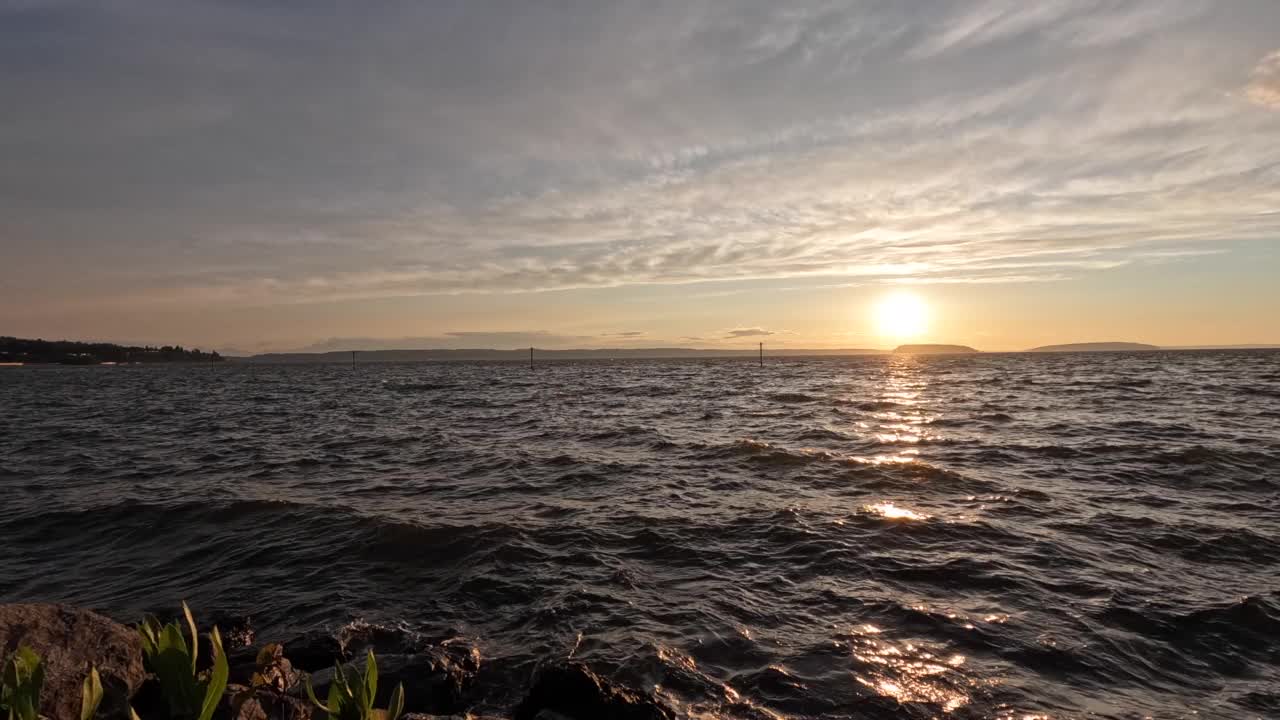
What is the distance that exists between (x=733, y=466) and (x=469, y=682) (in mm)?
13280

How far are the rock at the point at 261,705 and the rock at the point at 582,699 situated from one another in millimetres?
1931

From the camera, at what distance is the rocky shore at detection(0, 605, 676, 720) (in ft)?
16.9

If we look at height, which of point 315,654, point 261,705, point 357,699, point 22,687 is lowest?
point 315,654

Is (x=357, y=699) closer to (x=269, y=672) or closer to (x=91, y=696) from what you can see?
(x=91, y=696)

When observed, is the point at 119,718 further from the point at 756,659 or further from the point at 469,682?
the point at 756,659

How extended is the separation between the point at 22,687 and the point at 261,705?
63.3 inches

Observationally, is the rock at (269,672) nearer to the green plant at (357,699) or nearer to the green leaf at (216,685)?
the green leaf at (216,685)

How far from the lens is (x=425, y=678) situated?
656 cm

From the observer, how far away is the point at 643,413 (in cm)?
3678

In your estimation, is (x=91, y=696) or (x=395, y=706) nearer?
(x=91, y=696)

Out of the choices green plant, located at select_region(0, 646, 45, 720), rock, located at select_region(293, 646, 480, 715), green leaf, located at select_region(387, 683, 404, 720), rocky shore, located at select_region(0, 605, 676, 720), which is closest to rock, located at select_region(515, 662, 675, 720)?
rocky shore, located at select_region(0, 605, 676, 720)

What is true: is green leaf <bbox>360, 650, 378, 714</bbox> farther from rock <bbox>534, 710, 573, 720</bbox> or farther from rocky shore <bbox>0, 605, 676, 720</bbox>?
rock <bbox>534, 710, 573, 720</bbox>

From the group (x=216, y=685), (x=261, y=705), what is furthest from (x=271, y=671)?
(x=216, y=685)

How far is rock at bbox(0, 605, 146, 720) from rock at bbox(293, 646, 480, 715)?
1494mm
